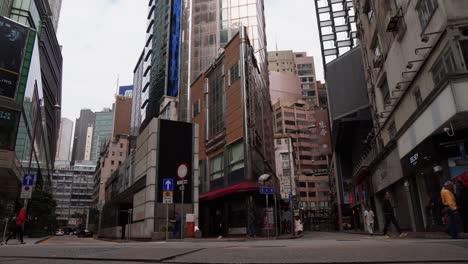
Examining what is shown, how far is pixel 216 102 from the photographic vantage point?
124 feet

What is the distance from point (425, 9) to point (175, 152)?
16.5 meters

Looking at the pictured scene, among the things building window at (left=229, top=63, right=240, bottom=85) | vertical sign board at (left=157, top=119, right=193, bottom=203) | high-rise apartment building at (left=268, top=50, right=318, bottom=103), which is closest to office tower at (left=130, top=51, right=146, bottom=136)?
building window at (left=229, top=63, right=240, bottom=85)

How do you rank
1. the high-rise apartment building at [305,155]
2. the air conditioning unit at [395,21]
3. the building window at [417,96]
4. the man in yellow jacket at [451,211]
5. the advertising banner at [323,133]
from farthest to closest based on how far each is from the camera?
the high-rise apartment building at [305,155]
the advertising banner at [323,133]
the air conditioning unit at [395,21]
the building window at [417,96]
the man in yellow jacket at [451,211]

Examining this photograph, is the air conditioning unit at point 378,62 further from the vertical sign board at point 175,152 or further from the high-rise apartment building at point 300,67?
the high-rise apartment building at point 300,67

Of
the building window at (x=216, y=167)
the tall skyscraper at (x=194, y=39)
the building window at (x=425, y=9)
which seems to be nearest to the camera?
the building window at (x=425, y=9)

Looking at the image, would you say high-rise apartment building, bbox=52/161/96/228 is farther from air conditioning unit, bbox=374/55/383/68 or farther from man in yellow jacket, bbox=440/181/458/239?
man in yellow jacket, bbox=440/181/458/239

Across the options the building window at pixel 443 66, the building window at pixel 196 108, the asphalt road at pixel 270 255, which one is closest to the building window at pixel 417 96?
the building window at pixel 443 66

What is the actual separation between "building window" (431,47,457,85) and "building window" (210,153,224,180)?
73.6 ft

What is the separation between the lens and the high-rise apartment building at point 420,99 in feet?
44.0

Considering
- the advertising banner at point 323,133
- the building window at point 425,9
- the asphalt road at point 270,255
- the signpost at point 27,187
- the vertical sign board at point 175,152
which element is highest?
the advertising banner at point 323,133

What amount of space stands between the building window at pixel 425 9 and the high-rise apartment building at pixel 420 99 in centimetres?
4

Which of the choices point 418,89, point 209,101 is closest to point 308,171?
point 209,101

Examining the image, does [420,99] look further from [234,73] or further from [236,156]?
[234,73]

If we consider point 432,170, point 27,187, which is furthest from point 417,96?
point 27,187
